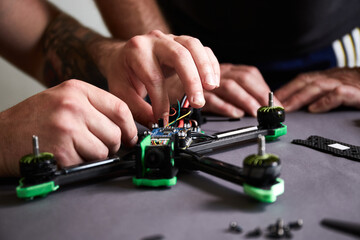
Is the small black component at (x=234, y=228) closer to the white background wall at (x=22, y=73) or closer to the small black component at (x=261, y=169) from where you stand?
the small black component at (x=261, y=169)

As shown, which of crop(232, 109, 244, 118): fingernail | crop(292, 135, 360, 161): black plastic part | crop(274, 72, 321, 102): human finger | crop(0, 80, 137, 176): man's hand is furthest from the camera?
crop(274, 72, 321, 102): human finger

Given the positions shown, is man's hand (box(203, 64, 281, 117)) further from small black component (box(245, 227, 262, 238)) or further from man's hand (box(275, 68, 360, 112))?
small black component (box(245, 227, 262, 238))

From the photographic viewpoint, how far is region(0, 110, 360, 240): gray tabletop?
502mm

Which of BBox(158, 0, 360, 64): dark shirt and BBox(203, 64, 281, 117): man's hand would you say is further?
BBox(158, 0, 360, 64): dark shirt

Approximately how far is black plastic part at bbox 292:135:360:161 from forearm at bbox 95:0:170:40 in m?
1.10

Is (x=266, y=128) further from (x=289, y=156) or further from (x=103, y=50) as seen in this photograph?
(x=103, y=50)

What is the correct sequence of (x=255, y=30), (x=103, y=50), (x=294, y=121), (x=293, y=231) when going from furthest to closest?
(x=255, y=30)
(x=103, y=50)
(x=294, y=121)
(x=293, y=231)

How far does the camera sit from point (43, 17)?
1885 millimetres

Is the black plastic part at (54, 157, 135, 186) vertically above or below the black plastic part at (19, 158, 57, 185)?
below

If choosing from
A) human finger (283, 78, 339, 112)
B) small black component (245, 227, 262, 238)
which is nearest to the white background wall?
human finger (283, 78, 339, 112)

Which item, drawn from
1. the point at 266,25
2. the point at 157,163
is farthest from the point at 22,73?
the point at 157,163

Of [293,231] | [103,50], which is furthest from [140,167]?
[103,50]

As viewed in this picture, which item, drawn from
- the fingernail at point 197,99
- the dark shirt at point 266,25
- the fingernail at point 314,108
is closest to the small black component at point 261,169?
the fingernail at point 197,99

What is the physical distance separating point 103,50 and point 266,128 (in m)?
0.85
